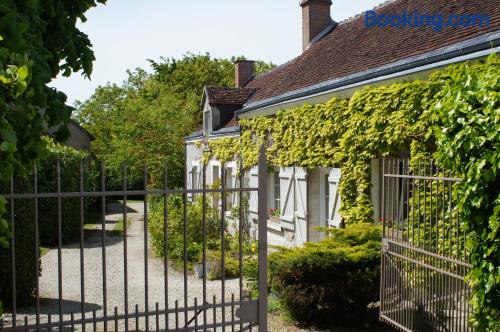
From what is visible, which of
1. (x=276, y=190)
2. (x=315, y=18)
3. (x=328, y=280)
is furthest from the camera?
(x=315, y=18)

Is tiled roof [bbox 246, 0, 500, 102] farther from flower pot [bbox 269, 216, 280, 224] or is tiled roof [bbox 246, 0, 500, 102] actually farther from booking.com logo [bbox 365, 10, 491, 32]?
flower pot [bbox 269, 216, 280, 224]

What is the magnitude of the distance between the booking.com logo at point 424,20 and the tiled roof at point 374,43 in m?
0.10

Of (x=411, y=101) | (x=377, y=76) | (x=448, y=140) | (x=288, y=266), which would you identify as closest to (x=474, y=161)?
(x=448, y=140)

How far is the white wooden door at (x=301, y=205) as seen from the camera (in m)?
11.4

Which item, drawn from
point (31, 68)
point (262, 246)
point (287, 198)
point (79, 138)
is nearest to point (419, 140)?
point (262, 246)

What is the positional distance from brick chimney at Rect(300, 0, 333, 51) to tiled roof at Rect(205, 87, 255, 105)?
3033 mm

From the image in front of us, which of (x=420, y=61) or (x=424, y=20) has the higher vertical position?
(x=424, y=20)

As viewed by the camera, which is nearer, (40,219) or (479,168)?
(479,168)

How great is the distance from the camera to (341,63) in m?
11.8

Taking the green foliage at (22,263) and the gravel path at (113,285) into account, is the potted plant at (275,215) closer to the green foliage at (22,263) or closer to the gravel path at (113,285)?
the gravel path at (113,285)

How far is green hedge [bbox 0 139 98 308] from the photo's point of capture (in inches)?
329

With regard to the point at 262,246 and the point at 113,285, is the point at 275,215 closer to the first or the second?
the point at 113,285

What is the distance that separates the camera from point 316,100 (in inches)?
432

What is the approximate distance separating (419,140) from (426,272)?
2942 mm
